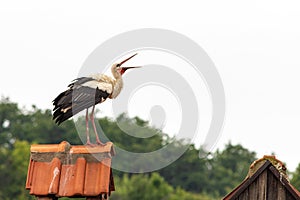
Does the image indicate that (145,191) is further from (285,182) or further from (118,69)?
(285,182)

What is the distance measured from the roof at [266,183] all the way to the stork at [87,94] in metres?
1.99

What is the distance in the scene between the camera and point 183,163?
345 feet

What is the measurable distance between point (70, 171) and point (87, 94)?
148 centimetres

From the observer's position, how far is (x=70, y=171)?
13.7m

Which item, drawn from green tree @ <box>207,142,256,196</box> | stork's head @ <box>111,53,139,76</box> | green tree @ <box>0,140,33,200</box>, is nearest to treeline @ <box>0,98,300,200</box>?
green tree @ <box>207,142,256,196</box>

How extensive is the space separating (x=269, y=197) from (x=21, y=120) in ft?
314

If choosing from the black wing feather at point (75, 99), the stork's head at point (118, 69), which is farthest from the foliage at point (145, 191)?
the black wing feather at point (75, 99)

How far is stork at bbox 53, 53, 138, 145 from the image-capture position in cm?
1455

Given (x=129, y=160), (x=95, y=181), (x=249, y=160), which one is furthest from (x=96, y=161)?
(x=249, y=160)

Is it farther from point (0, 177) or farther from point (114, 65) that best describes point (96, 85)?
point (0, 177)

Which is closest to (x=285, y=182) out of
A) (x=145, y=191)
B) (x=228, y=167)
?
(x=145, y=191)

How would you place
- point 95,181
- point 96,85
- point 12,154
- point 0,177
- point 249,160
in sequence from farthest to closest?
point 249,160
point 12,154
point 0,177
point 96,85
point 95,181

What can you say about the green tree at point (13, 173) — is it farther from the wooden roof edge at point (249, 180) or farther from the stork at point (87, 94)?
the wooden roof edge at point (249, 180)

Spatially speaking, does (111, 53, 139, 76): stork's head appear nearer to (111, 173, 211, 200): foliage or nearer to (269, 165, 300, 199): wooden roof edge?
(269, 165, 300, 199): wooden roof edge
